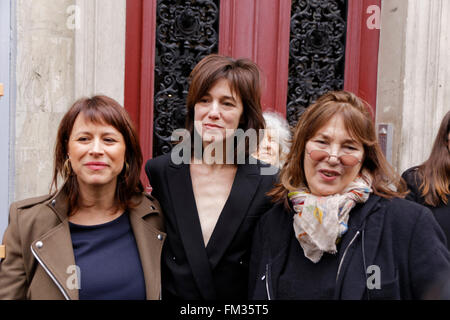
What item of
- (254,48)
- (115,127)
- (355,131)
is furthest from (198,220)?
(254,48)

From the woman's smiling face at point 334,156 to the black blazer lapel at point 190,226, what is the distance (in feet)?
2.14

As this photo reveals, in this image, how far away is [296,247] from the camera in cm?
208

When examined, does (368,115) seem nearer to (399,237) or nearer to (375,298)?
(399,237)

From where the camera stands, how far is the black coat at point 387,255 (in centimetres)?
182

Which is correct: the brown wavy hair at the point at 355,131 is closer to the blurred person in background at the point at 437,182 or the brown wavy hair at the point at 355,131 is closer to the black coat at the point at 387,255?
the black coat at the point at 387,255

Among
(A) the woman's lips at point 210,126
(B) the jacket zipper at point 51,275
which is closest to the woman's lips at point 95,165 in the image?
(B) the jacket zipper at point 51,275

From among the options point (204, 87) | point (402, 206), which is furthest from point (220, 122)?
point (402, 206)

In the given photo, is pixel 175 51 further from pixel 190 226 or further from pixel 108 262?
pixel 108 262

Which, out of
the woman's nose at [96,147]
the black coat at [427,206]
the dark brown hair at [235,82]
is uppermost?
the dark brown hair at [235,82]

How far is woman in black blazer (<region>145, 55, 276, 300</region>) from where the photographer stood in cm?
234

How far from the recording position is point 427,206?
301cm

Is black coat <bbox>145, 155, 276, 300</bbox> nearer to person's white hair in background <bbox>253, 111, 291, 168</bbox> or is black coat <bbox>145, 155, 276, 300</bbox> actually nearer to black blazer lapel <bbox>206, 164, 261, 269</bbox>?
black blazer lapel <bbox>206, 164, 261, 269</bbox>

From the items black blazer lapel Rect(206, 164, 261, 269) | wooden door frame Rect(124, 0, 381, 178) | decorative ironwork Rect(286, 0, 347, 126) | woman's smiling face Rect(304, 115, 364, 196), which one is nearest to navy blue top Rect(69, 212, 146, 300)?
black blazer lapel Rect(206, 164, 261, 269)

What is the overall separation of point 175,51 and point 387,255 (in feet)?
8.69
